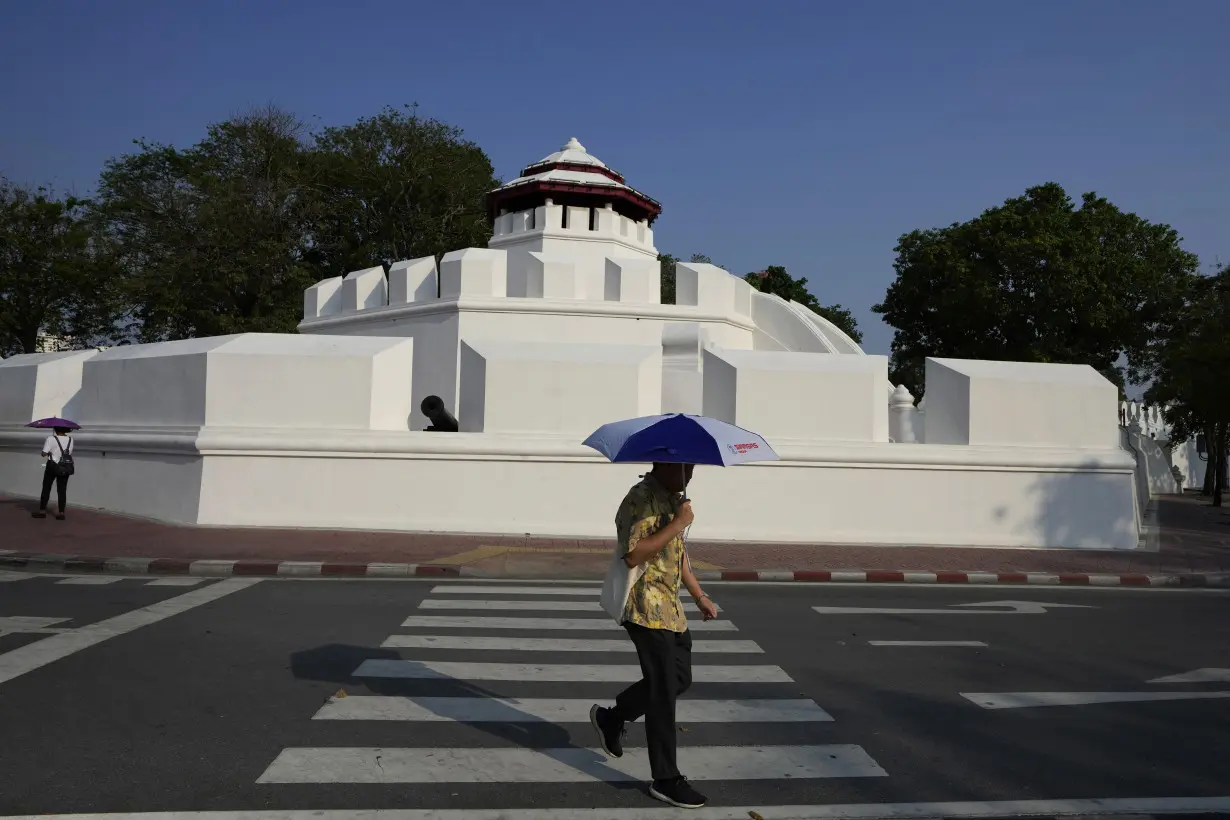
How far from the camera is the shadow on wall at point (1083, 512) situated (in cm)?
1462

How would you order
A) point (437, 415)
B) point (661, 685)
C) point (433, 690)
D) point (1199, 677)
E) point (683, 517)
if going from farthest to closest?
point (437, 415)
point (1199, 677)
point (433, 690)
point (683, 517)
point (661, 685)

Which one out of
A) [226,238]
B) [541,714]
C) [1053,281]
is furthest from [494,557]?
[1053,281]

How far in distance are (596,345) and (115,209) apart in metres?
30.0

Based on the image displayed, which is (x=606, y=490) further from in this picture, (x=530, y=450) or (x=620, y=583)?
(x=620, y=583)

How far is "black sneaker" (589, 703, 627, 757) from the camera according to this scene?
4.71 metres

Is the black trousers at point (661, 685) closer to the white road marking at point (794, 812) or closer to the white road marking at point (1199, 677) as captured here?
the white road marking at point (794, 812)

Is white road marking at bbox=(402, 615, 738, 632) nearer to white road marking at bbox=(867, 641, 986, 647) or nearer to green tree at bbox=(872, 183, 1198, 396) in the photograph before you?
white road marking at bbox=(867, 641, 986, 647)

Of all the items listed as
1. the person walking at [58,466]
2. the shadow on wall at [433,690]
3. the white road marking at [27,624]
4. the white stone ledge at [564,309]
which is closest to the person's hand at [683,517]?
the shadow on wall at [433,690]

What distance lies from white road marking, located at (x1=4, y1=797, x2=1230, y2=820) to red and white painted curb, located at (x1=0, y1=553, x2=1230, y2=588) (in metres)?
6.91

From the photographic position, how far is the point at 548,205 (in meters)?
25.2

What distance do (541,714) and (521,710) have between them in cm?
15

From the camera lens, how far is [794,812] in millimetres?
4160

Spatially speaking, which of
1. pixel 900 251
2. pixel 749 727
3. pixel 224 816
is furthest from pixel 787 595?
pixel 900 251

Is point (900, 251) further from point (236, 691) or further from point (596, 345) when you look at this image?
point (236, 691)
